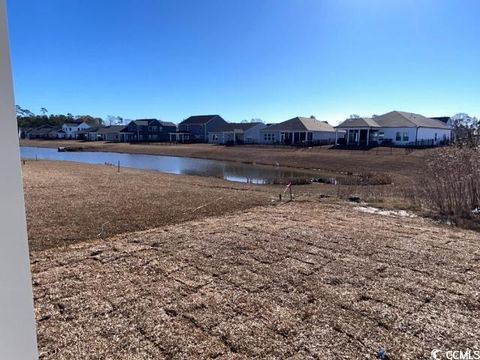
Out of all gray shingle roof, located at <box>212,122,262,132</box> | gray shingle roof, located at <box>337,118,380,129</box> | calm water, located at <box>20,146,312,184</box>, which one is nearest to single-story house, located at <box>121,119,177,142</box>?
gray shingle roof, located at <box>212,122,262,132</box>

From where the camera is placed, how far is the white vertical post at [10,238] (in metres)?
1.09

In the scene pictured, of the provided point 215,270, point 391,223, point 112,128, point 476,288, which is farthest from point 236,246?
point 112,128

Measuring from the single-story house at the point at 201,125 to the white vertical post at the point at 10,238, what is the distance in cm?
6390

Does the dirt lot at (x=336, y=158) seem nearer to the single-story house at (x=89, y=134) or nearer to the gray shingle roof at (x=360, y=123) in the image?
the gray shingle roof at (x=360, y=123)

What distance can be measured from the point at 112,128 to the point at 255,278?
80.1m

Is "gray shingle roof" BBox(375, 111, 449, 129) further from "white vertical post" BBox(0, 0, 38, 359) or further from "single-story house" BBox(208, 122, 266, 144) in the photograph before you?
"white vertical post" BBox(0, 0, 38, 359)

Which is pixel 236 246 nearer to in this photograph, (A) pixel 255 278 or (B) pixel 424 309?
(A) pixel 255 278

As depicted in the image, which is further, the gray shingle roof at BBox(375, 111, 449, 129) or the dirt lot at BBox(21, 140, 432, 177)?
the gray shingle roof at BBox(375, 111, 449, 129)

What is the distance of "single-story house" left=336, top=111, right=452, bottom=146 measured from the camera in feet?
130

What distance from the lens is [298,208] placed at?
28.3ft

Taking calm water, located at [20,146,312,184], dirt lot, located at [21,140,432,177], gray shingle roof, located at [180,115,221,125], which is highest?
gray shingle roof, located at [180,115,221,125]

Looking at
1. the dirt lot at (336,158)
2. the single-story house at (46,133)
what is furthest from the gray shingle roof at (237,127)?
the single-story house at (46,133)

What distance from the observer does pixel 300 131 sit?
152ft

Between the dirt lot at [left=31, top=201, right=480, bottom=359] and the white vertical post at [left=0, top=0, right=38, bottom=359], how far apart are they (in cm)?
169
